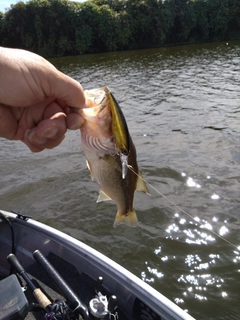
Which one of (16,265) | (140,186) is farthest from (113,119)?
(16,265)

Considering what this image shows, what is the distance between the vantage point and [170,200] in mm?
6609

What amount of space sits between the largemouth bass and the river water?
9.51 ft

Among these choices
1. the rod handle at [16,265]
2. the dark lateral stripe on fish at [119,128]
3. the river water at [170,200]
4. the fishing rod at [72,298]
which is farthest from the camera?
the river water at [170,200]

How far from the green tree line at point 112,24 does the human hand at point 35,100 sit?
4009 centimetres

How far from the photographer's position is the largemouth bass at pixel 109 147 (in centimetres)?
187

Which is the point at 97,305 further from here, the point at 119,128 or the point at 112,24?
the point at 112,24

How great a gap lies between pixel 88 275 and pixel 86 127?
2047 millimetres

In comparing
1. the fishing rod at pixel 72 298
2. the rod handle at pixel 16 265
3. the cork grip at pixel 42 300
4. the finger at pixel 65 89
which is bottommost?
the fishing rod at pixel 72 298

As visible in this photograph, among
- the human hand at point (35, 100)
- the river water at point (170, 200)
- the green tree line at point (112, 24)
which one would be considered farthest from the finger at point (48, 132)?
the green tree line at point (112, 24)

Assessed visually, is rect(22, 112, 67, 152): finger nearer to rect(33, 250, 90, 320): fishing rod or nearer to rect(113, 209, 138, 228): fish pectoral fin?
rect(113, 209, 138, 228): fish pectoral fin

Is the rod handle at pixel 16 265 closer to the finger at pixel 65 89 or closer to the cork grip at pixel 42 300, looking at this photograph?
the cork grip at pixel 42 300

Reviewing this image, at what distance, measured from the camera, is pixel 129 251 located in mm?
5398

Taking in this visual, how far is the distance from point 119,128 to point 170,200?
4977 millimetres

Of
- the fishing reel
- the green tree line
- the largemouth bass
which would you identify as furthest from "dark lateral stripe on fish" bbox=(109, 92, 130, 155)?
the green tree line
